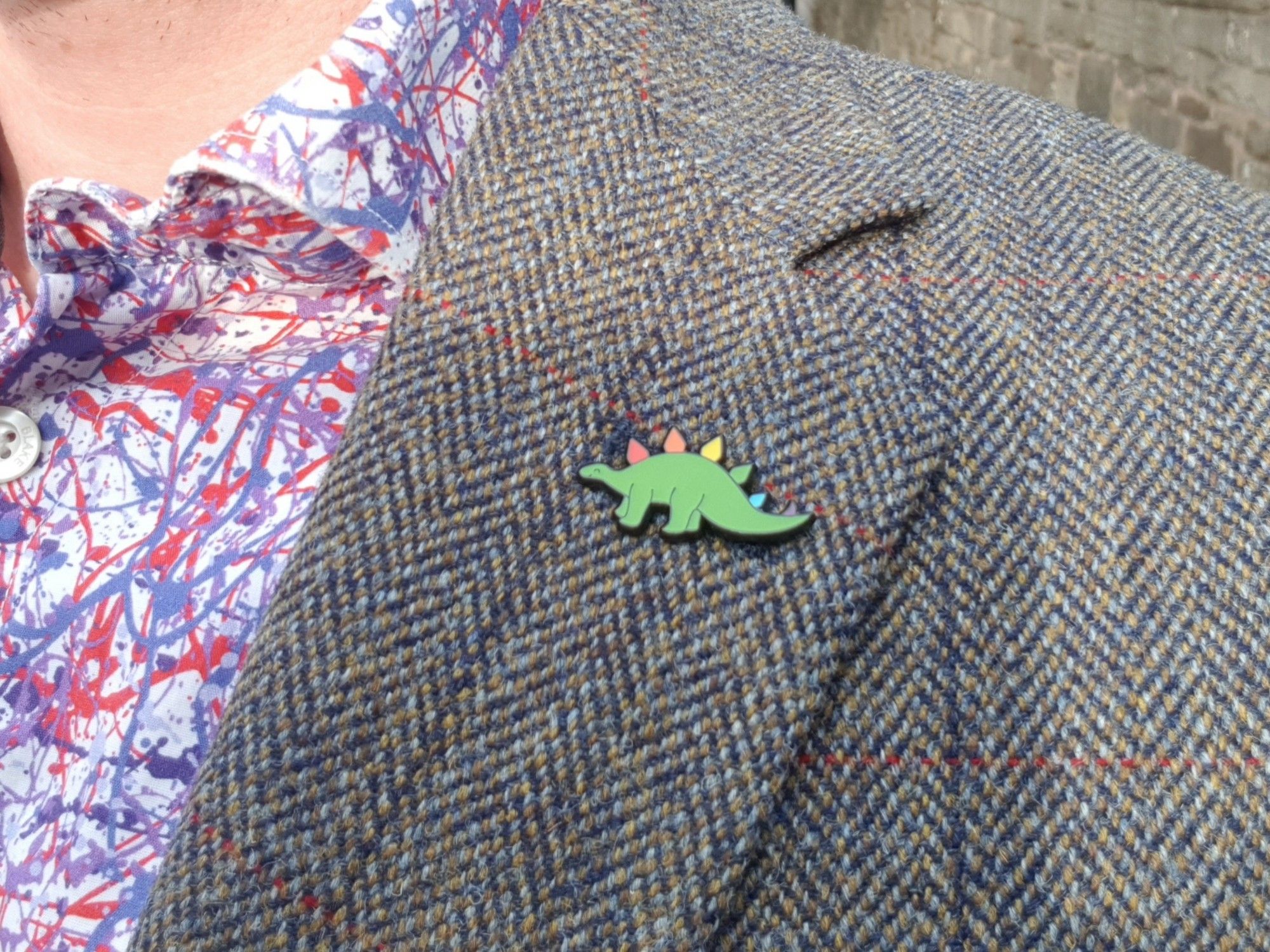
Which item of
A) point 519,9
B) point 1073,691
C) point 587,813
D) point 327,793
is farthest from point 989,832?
point 519,9

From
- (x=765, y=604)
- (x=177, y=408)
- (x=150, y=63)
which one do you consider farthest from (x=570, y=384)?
(x=150, y=63)

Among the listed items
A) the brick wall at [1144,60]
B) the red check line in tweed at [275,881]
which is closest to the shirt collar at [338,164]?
the red check line in tweed at [275,881]

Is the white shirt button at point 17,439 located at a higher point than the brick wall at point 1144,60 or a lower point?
lower

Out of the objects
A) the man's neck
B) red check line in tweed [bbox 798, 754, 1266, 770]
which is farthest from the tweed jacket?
the man's neck

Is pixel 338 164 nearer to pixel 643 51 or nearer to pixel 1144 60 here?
pixel 643 51

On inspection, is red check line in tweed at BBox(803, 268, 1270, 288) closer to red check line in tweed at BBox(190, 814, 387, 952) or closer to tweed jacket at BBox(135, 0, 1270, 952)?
tweed jacket at BBox(135, 0, 1270, 952)

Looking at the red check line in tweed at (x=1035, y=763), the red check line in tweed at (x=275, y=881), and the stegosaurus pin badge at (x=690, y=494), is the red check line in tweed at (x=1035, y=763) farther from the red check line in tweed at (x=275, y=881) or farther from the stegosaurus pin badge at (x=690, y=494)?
the red check line in tweed at (x=275, y=881)
